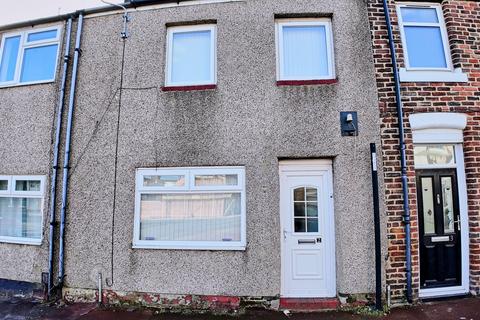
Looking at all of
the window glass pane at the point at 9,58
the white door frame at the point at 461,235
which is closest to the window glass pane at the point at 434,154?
the white door frame at the point at 461,235

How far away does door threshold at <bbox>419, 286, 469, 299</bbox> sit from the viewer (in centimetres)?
507

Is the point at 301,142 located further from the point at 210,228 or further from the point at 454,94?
the point at 454,94

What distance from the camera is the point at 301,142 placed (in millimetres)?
5121

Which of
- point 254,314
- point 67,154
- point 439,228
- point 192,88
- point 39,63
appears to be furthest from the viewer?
point 39,63

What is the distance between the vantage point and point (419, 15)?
571 cm

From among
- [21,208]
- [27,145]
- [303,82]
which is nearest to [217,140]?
[303,82]

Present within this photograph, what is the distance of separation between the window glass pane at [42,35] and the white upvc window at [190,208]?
3.80 metres

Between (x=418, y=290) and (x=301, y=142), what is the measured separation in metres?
3.24

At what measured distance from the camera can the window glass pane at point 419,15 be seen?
567 centimetres

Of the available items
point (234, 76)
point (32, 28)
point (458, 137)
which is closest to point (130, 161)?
point (234, 76)

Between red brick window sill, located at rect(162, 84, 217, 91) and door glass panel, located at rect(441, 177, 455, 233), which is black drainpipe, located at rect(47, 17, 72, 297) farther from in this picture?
door glass panel, located at rect(441, 177, 455, 233)

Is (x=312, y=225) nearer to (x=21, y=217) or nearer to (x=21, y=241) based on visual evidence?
(x=21, y=241)

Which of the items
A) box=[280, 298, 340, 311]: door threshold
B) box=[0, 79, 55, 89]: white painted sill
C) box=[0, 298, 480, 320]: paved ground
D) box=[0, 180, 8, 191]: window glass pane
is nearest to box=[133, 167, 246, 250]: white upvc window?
box=[0, 298, 480, 320]: paved ground

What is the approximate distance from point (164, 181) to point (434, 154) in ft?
16.6
